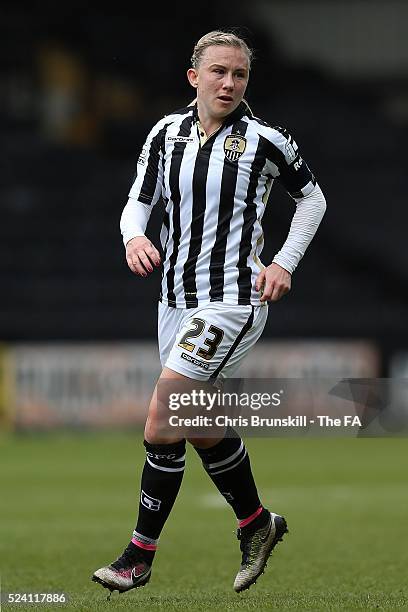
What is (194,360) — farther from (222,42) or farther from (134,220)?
(222,42)

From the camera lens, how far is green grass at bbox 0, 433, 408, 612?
512 centimetres

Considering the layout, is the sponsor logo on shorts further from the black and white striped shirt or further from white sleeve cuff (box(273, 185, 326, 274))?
white sleeve cuff (box(273, 185, 326, 274))

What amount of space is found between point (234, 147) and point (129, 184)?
14585mm

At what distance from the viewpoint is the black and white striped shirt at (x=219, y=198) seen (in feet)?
16.6

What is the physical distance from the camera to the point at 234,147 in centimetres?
509

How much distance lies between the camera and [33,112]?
848 inches

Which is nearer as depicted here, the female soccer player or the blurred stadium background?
the female soccer player

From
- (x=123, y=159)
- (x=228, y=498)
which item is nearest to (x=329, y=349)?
(x=123, y=159)

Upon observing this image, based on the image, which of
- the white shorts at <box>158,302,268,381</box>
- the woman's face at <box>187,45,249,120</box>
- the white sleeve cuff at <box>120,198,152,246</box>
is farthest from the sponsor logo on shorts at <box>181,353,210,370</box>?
the woman's face at <box>187,45,249,120</box>

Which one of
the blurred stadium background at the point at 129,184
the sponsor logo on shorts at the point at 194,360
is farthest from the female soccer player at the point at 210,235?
the blurred stadium background at the point at 129,184

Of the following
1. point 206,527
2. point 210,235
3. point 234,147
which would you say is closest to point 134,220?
point 210,235

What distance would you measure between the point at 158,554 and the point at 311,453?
677cm

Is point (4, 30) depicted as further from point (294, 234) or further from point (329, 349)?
point (294, 234)

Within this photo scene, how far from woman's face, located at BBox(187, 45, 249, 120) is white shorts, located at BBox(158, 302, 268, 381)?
2.42 ft
